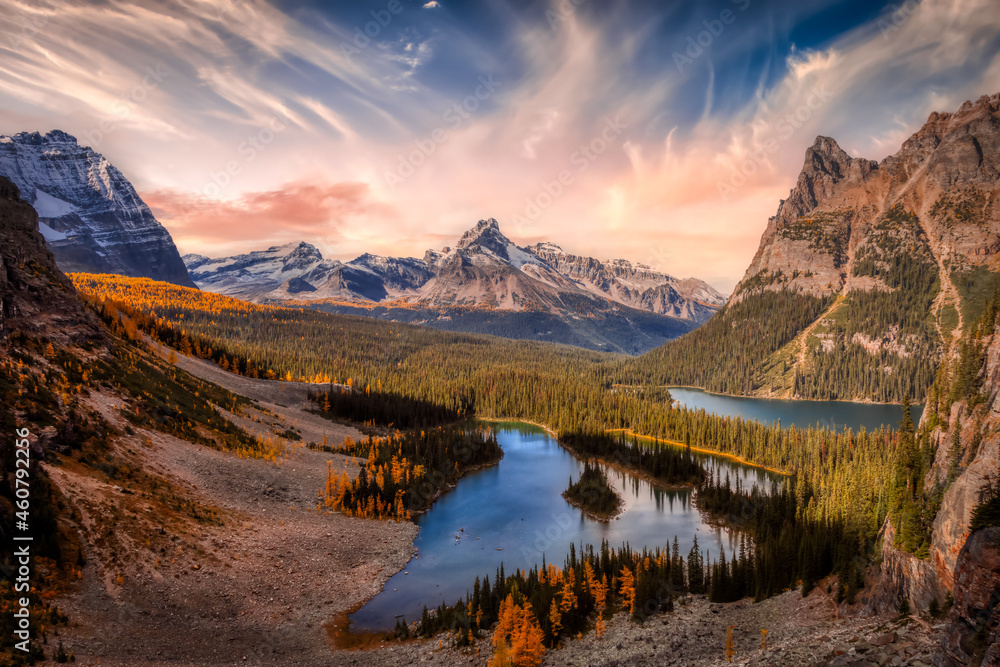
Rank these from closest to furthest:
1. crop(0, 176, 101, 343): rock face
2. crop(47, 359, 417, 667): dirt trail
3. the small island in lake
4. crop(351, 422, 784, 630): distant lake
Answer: crop(47, 359, 417, 667): dirt trail < crop(0, 176, 101, 343): rock face < crop(351, 422, 784, 630): distant lake < the small island in lake

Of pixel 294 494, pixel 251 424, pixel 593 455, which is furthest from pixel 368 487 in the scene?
pixel 593 455

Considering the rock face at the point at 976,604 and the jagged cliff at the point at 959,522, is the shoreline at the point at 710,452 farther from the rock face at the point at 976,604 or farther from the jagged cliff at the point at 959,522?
the rock face at the point at 976,604

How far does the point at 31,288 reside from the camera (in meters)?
56.2

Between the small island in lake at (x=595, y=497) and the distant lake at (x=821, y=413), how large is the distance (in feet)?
253

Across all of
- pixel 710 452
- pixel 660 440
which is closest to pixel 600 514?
pixel 710 452

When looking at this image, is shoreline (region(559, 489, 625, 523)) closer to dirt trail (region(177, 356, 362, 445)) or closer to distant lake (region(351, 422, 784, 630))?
Answer: distant lake (region(351, 422, 784, 630))

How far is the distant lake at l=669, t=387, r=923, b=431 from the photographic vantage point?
15188 centimetres

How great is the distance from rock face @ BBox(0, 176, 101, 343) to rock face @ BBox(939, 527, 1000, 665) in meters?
75.4

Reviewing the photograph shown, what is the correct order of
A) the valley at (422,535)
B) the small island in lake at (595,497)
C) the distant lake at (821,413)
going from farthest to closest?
the distant lake at (821,413) → the small island in lake at (595,497) → the valley at (422,535)

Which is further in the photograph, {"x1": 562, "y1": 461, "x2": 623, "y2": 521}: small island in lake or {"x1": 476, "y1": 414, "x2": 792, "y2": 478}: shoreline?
{"x1": 476, "y1": 414, "x2": 792, "y2": 478}: shoreline

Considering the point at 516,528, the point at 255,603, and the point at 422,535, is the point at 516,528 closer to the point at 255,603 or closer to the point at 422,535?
the point at 422,535

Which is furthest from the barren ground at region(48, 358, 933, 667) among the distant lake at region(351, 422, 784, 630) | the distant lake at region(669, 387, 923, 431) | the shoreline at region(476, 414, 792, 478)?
the distant lake at region(669, 387, 923, 431)

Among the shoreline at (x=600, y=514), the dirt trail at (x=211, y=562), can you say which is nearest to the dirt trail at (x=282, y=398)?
the dirt trail at (x=211, y=562)

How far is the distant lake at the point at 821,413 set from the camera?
151875mm
